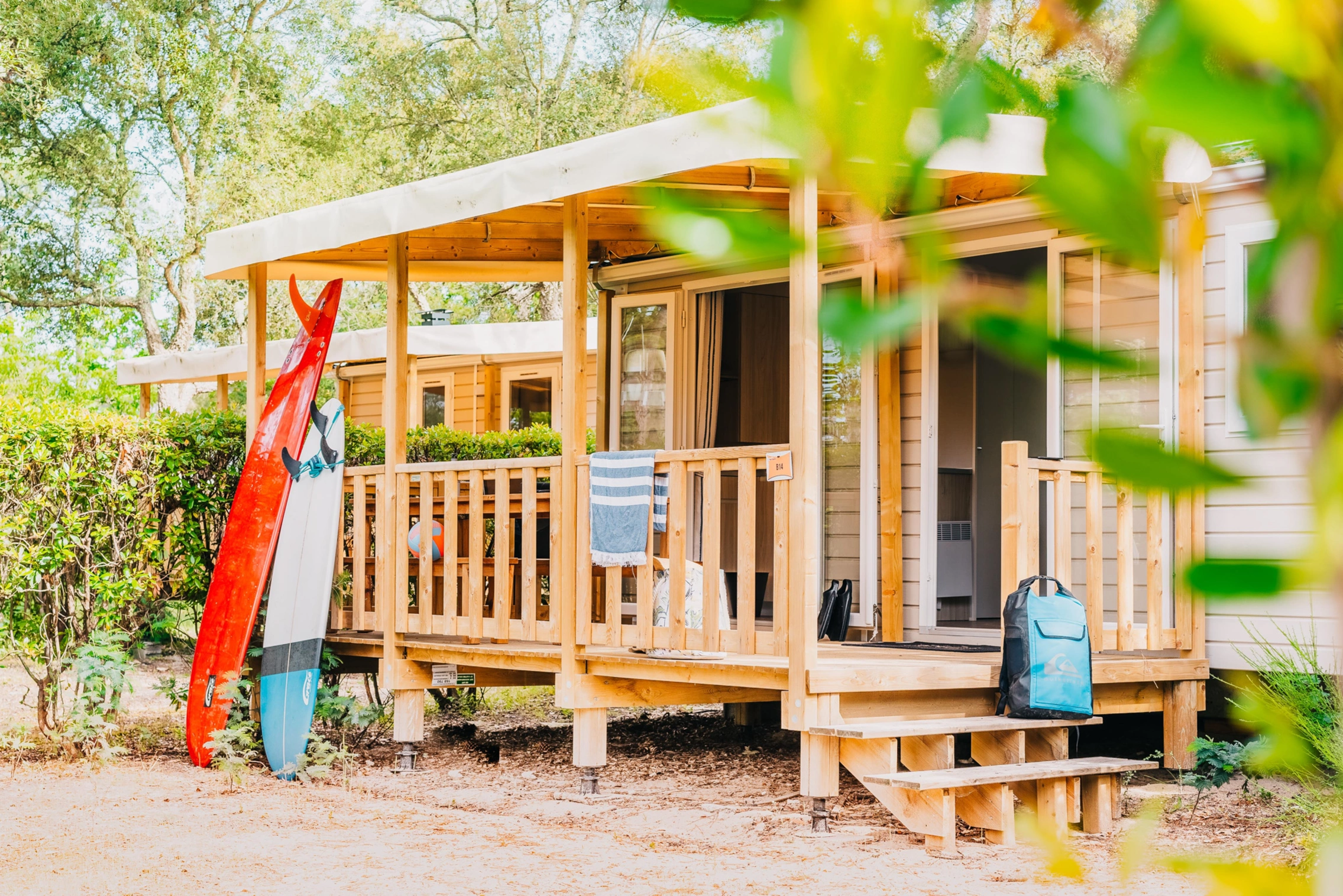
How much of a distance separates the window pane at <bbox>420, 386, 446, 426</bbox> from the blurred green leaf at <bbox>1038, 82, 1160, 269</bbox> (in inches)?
738

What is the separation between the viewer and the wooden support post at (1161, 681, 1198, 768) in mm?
6508

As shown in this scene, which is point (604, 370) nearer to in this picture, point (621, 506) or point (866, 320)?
point (621, 506)

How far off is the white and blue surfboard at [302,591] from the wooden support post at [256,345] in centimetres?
48

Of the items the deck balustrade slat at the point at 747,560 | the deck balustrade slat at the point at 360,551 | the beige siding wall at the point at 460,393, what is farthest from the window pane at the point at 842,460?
the beige siding wall at the point at 460,393

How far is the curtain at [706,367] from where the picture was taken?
8625mm

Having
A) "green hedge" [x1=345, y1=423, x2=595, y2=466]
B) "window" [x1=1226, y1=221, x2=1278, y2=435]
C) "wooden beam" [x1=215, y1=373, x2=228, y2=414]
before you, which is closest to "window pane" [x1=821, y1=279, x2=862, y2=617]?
"window" [x1=1226, y1=221, x2=1278, y2=435]

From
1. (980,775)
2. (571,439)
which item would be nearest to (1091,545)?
(980,775)

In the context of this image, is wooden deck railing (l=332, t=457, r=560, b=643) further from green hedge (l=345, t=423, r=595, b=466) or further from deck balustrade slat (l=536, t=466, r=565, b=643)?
green hedge (l=345, t=423, r=595, b=466)

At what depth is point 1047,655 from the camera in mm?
5625

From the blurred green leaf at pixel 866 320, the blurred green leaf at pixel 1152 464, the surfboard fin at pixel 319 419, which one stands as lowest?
the blurred green leaf at pixel 1152 464

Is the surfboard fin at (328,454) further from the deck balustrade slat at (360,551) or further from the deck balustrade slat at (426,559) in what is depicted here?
the deck balustrade slat at (426,559)

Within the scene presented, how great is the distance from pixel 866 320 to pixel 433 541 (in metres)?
7.06

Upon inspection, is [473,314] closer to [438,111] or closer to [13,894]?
[438,111]

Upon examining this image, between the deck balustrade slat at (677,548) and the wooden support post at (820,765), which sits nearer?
the wooden support post at (820,765)
